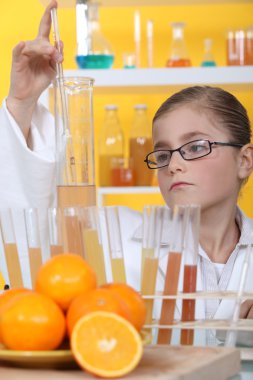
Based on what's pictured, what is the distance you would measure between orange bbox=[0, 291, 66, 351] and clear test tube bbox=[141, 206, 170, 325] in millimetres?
194

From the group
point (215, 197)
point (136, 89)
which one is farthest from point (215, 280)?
point (136, 89)

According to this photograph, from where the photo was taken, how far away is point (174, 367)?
816mm

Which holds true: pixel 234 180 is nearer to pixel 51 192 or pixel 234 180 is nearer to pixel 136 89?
pixel 51 192

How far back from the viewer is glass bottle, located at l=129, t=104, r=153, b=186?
3309 mm

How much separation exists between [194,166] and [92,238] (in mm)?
691

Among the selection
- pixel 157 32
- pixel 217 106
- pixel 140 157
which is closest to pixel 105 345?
pixel 217 106

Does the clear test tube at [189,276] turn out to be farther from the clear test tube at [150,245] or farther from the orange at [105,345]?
the orange at [105,345]

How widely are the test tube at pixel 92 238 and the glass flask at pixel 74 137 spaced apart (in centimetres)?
21

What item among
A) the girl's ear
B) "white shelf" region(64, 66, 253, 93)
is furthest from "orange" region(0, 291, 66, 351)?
"white shelf" region(64, 66, 253, 93)

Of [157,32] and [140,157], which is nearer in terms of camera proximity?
[140,157]

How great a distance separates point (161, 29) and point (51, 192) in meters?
2.48

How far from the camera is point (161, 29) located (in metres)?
3.87

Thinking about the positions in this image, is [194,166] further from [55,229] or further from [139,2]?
[139,2]

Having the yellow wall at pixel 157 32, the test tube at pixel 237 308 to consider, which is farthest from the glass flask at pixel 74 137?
the yellow wall at pixel 157 32
